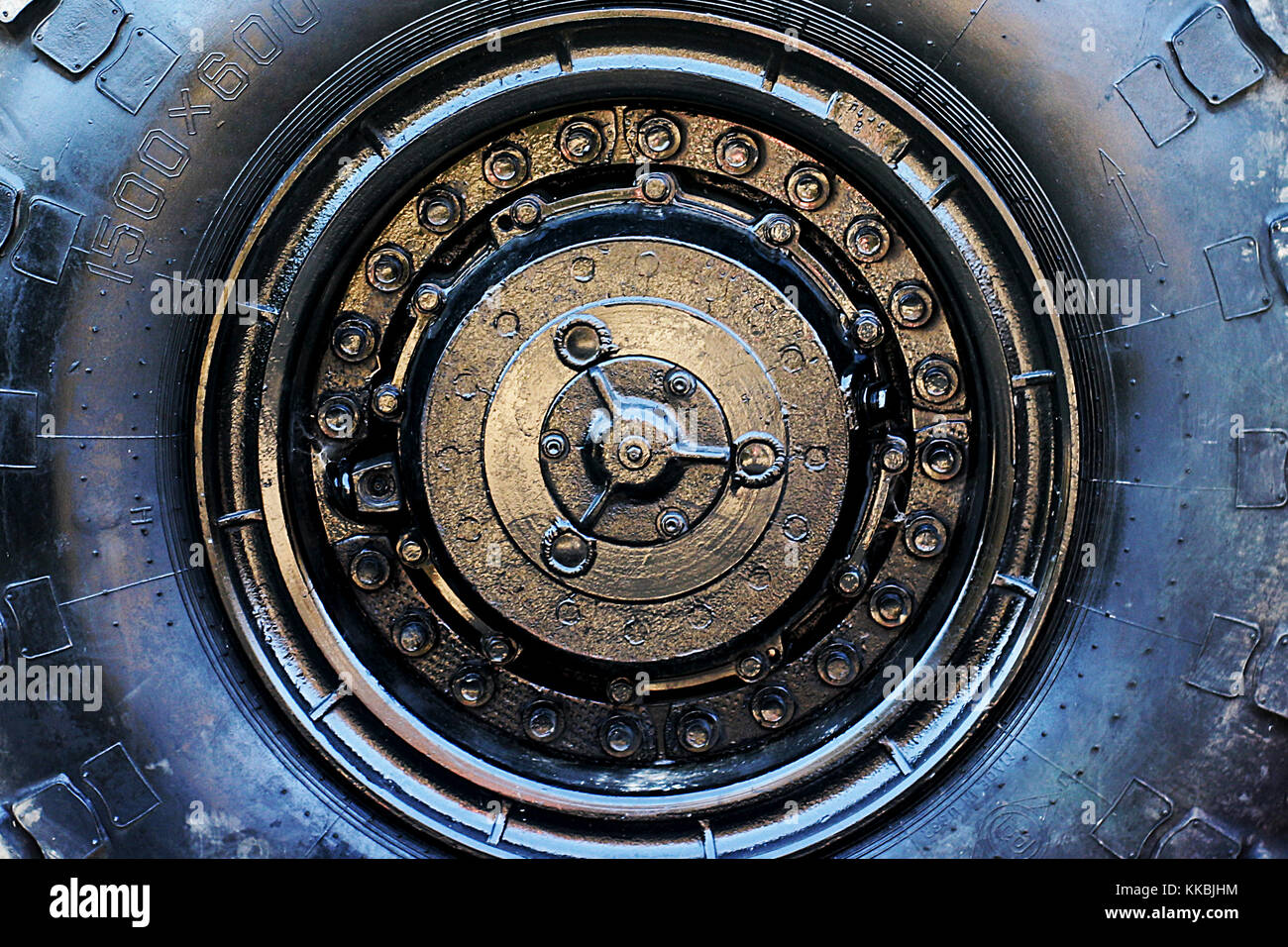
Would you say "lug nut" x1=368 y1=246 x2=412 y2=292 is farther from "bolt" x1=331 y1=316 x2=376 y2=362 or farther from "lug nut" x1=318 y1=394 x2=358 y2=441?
"lug nut" x1=318 y1=394 x2=358 y2=441

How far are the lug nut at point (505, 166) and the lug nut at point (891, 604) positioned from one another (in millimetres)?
1374

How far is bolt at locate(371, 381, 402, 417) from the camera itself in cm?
259

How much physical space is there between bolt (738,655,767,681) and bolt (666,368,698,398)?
0.70 meters

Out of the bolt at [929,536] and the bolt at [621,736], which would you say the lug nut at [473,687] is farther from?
the bolt at [929,536]

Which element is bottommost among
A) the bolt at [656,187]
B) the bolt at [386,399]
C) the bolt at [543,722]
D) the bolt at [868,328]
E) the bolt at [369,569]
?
the bolt at [543,722]

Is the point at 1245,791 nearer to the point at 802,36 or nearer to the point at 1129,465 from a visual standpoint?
the point at 1129,465

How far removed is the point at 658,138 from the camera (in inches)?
99.5

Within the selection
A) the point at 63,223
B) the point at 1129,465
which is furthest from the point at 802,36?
the point at 63,223

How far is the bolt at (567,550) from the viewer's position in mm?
2584

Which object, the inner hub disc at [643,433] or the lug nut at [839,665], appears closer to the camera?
the inner hub disc at [643,433]

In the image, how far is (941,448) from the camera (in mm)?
2576

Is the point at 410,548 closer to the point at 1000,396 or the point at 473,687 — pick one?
the point at 473,687

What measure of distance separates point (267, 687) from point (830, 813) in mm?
1418

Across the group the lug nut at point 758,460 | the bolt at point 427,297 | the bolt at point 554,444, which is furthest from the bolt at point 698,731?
the bolt at point 427,297
